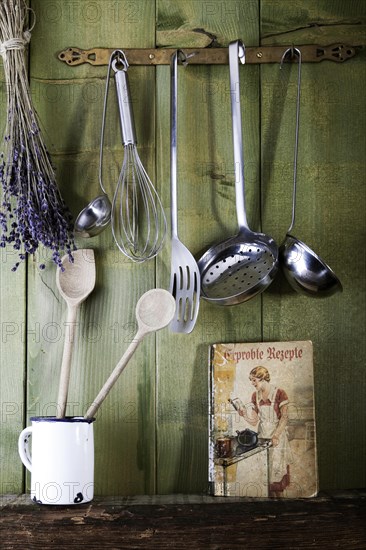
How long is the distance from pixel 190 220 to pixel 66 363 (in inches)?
11.8

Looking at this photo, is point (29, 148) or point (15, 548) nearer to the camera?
point (15, 548)

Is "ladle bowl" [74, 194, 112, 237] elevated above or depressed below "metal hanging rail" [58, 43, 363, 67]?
below

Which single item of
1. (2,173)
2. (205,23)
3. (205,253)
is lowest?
(205,253)

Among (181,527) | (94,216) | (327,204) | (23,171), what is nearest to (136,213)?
(94,216)

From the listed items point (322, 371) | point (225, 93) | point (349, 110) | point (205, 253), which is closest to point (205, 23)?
point (225, 93)

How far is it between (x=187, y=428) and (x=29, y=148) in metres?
0.49

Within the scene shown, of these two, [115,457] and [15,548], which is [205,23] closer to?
[115,457]

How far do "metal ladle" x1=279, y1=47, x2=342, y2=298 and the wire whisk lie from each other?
0.20 m

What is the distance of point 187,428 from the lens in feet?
3.75

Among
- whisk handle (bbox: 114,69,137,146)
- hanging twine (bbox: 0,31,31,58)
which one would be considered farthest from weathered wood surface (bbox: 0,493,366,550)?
hanging twine (bbox: 0,31,31,58)

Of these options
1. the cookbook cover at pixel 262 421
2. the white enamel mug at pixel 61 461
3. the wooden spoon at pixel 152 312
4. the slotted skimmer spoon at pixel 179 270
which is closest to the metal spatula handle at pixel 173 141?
the slotted skimmer spoon at pixel 179 270

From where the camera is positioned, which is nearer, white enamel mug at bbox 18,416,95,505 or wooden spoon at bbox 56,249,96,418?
white enamel mug at bbox 18,416,95,505

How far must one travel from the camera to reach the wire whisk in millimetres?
1156

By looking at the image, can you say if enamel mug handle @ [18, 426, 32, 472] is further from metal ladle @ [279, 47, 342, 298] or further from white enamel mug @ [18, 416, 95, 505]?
metal ladle @ [279, 47, 342, 298]
